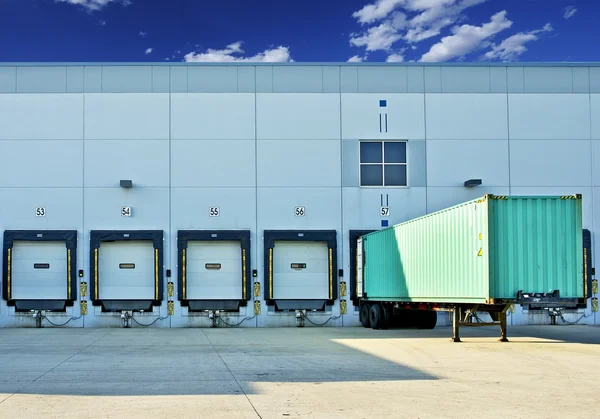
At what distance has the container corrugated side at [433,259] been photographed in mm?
18453

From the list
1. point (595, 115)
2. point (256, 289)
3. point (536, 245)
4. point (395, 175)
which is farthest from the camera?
point (595, 115)

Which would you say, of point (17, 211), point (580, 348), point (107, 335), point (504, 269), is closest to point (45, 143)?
point (17, 211)

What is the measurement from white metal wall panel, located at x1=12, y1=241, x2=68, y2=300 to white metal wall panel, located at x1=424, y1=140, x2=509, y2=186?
1552 cm

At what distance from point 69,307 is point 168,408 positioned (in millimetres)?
20321

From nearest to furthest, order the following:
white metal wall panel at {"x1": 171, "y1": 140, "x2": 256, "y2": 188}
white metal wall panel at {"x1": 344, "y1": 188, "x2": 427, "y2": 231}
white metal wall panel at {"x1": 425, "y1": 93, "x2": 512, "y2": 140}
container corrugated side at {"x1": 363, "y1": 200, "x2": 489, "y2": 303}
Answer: container corrugated side at {"x1": 363, "y1": 200, "x2": 489, "y2": 303}
white metal wall panel at {"x1": 171, "y1": 140, "x2": 256, "y2": 188}
white metal wall panel at {"x1": 344, "y1": 188, "x2": 427, "y2": 231}
white metal wall panel at {"x1": 425, "y1": 93, "x2": 512, "y2": 140}

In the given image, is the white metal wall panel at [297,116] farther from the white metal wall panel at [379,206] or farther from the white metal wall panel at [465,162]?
the white metal wall panel at [465,162]

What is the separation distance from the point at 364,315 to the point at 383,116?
833 centimetres

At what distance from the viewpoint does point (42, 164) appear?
96.3 ft

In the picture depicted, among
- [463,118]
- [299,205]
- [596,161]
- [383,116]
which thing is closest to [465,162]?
[463,118]

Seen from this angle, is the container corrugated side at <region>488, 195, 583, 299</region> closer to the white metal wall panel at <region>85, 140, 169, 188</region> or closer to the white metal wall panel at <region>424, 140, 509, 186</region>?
the white metal wall panel at <region>424, 140, 509, 186</region>

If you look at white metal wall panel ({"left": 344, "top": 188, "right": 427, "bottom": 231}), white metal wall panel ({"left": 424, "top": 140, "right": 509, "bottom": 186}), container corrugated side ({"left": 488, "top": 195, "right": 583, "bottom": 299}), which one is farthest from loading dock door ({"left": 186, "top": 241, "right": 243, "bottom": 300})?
container corrugated side ({"left": 488, "top": 195, "right": 583, "bottom": 299})

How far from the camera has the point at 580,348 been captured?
61.8ft

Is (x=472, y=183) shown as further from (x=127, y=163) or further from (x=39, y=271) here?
(x=39, y=271)

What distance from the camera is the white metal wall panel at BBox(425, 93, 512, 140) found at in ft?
99.2
